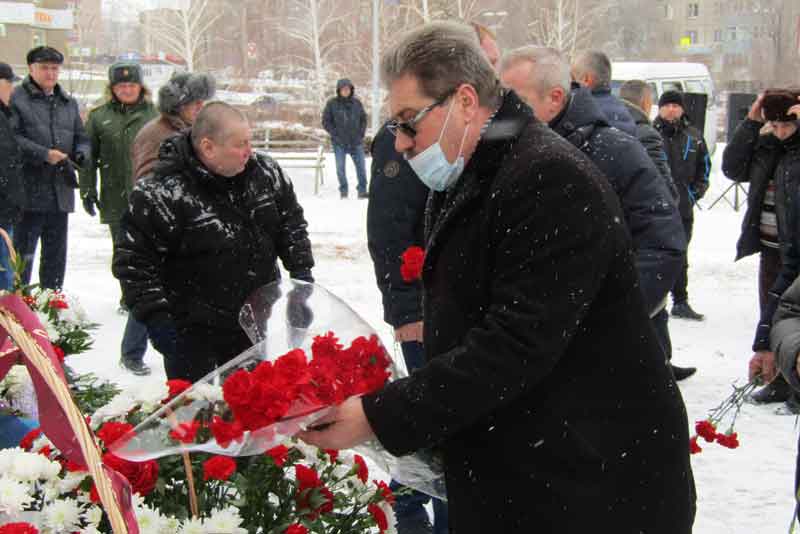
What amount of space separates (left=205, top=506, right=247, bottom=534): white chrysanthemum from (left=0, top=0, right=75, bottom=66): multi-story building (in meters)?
33.1

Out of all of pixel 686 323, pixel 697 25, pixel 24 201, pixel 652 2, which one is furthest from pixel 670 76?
pixel 697 25

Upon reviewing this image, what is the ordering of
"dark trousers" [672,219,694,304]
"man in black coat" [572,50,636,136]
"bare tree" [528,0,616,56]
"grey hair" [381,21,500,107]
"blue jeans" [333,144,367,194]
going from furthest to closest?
"bare tree" [528,0,616,56], "blue jeans" [333,144,367,194], "dark trousers" [672,219,694,304], "man in black coat" [572,50,636,136], "grey hair" [381,21,500,107]

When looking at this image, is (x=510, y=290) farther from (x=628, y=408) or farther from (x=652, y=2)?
(x=652, y=2)

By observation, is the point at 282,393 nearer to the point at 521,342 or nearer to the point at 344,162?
the point at 521,342

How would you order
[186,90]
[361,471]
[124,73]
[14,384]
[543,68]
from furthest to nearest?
[124,73] → [186,90] → [543,68] → [14,384] → [361,471]

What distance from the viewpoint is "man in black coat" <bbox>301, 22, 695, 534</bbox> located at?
176 cm

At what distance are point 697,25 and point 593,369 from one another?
63.9m

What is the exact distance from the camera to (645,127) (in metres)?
5.59

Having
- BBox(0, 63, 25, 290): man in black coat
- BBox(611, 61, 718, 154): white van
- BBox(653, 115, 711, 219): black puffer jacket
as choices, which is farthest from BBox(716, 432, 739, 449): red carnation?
BBox(611, 61, 718, 154): white van

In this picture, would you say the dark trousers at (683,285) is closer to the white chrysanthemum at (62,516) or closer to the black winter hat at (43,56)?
the black winter hat at (43,56)

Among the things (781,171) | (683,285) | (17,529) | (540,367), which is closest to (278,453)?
(17,529)

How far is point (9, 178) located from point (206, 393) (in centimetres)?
556

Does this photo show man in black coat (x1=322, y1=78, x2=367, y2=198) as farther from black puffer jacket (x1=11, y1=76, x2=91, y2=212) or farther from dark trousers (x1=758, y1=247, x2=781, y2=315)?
dark trousers (x1=758, y1=247, x2=781, y2=315)

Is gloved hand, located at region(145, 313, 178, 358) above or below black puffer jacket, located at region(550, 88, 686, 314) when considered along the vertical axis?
below
